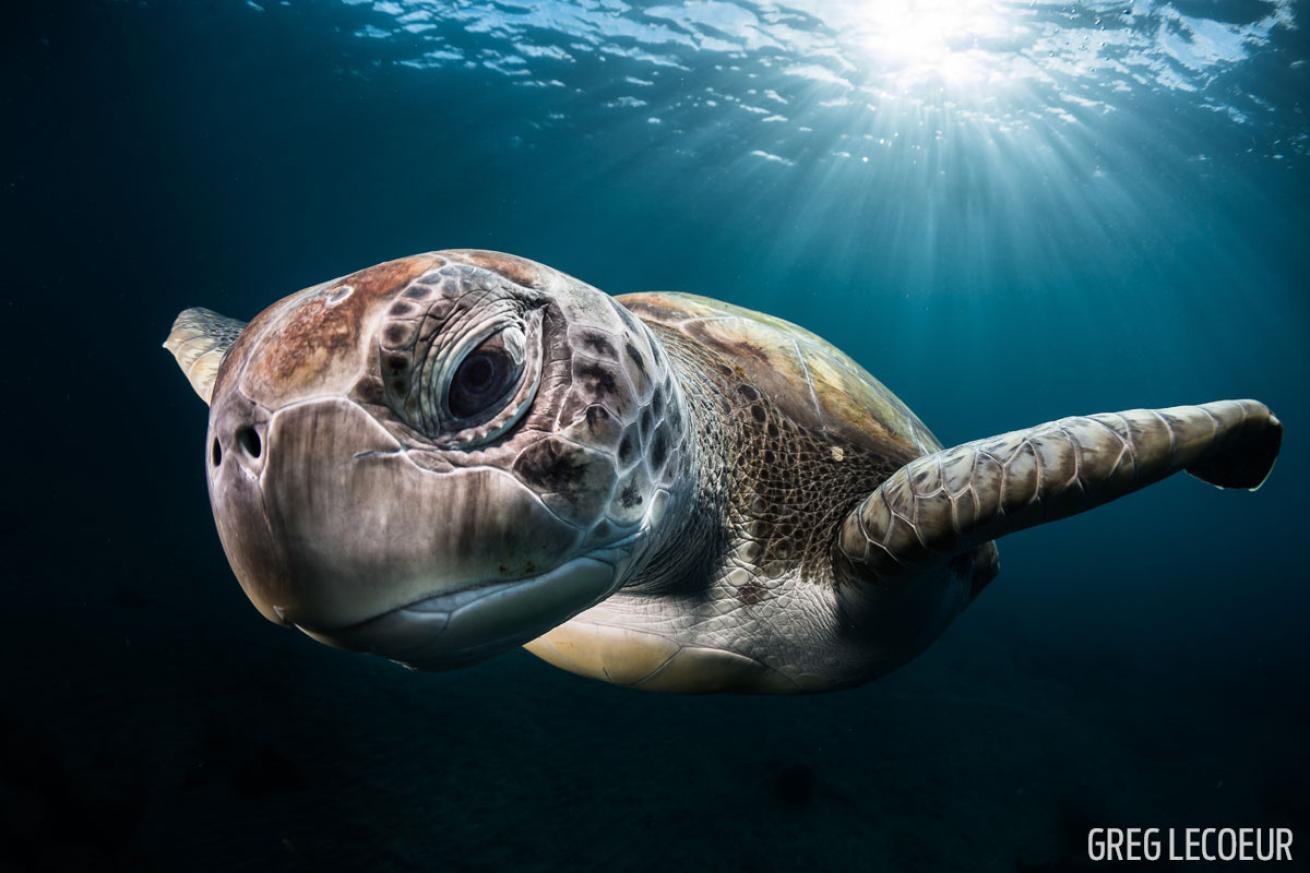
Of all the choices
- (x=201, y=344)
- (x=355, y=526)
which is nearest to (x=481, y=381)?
(x=355, y=526)

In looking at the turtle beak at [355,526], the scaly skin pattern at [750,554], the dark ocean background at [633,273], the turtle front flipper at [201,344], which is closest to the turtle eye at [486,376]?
the turtle beak at [355,526]

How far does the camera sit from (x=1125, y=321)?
43.4m

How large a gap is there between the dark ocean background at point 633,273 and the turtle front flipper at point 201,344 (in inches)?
111

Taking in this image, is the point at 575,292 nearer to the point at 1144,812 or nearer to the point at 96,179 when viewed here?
the point at 1144,812

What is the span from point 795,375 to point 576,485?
1.66 metres

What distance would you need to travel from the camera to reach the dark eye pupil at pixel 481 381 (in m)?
0.99

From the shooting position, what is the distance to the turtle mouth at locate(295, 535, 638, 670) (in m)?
0.94

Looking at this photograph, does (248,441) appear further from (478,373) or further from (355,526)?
(478,373)

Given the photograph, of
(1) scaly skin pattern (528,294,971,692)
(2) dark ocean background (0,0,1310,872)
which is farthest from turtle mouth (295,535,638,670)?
(2) dark ocean background (0,0,1310,872)

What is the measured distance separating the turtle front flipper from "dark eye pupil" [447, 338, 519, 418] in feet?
5.95

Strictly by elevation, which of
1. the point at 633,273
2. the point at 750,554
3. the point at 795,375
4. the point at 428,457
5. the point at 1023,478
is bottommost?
the point at 633,273

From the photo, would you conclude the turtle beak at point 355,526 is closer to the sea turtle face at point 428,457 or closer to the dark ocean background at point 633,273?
the sea turtle face at point 428,457

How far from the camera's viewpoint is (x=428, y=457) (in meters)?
0.92

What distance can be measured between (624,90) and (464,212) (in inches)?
689
